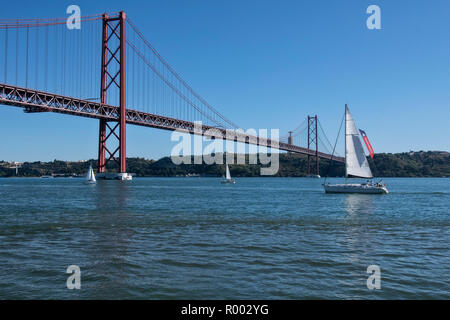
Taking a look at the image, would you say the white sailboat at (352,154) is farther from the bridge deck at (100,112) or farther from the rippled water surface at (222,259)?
the bridge deck at (100,112)

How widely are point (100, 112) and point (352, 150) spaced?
38.5 meters

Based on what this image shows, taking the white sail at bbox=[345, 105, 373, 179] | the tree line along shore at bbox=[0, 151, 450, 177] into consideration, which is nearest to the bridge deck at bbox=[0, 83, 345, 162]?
the white sail at bbox=[345, 105, 373, 179]

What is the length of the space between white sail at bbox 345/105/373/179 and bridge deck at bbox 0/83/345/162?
3399cm

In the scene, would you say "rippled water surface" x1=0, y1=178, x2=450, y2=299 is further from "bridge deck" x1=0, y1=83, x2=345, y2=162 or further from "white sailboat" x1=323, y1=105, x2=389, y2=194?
"bridge deck" x1=0, y1=83, x2=345, y2=162

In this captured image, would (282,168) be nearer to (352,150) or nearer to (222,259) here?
(352,150)

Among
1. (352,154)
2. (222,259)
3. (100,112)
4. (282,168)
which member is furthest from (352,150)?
(282,168)

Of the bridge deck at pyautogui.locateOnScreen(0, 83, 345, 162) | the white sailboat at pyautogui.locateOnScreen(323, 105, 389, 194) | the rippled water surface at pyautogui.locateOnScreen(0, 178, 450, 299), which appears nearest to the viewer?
the rippled water surface at pyautogui.locateOnScreen(0, 178, 450, 299)

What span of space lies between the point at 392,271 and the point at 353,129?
30685mm

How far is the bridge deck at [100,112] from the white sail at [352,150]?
34.0 meters

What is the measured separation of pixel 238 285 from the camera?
6.63 m

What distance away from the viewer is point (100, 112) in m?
61.2

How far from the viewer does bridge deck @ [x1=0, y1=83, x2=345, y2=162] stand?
49.2 metres
